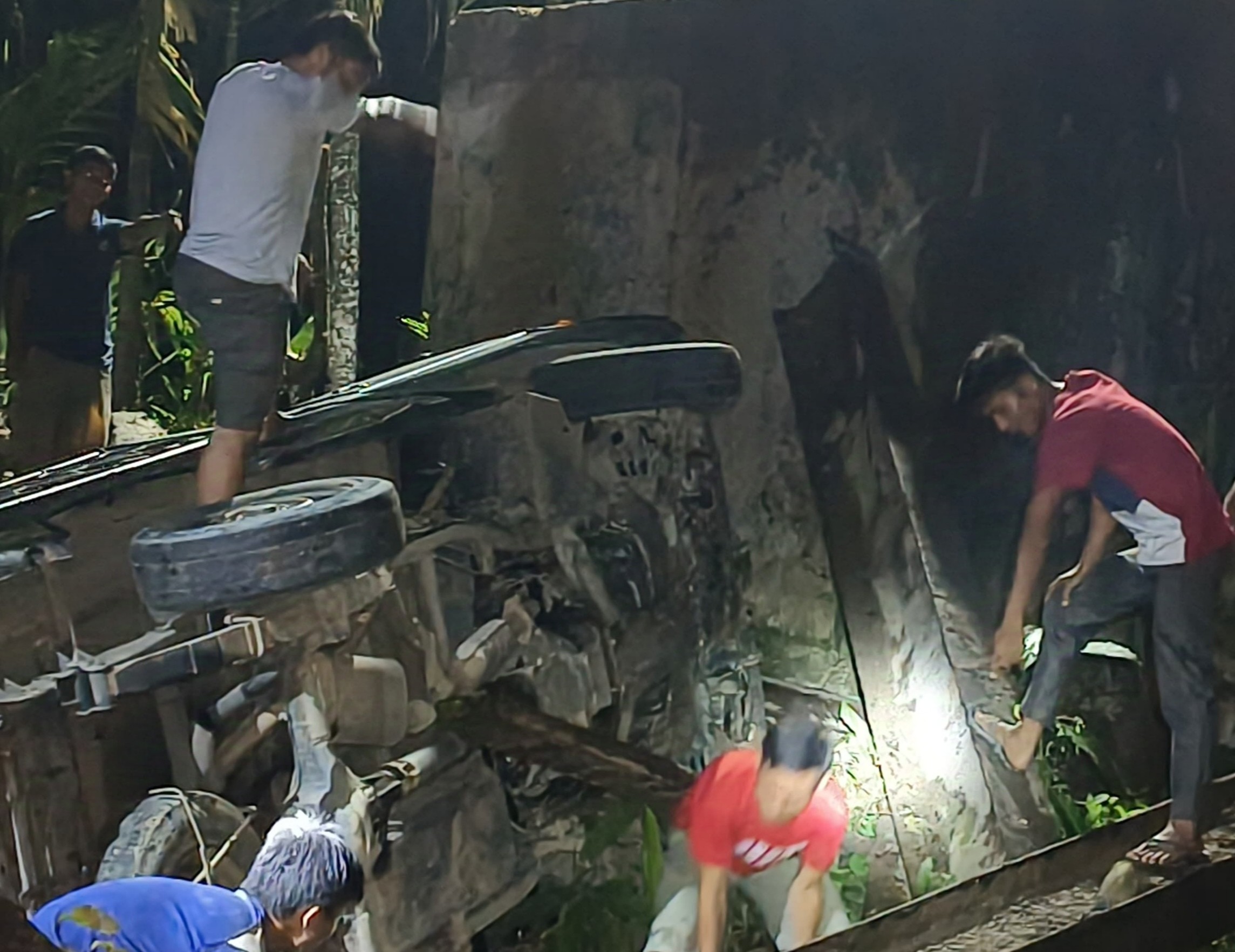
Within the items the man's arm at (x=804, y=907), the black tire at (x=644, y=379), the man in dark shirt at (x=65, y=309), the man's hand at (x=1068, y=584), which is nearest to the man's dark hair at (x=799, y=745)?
the man's arm at (x=804, y=907)

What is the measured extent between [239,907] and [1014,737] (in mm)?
1654

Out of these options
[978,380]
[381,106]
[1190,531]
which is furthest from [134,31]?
[1190,531]

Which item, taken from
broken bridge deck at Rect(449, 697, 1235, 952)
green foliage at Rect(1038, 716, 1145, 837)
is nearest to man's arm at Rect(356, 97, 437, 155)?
broken bridge deck at Rect(449, 697, 1235, 952)

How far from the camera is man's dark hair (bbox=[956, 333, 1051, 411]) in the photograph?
272 centimetres

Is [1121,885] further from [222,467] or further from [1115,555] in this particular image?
[222,467]

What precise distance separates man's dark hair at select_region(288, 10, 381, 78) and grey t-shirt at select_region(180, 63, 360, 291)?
4 cm

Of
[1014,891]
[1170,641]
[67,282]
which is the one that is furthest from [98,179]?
[1170,641]

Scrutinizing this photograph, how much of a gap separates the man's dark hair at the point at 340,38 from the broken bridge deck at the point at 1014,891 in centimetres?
94

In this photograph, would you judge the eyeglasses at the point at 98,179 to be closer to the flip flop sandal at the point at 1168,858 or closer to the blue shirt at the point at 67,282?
the blue shirt at the point at 67,282

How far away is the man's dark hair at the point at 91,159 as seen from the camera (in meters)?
1.74

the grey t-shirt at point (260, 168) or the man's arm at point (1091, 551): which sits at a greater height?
the grey t-shirt at point (260, 168)

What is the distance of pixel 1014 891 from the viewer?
2924 millimetres

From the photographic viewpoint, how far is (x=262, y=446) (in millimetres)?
1895

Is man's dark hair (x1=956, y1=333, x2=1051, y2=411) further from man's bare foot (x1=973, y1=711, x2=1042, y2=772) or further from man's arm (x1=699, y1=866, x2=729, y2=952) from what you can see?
man's arm (x1=699, y1=866, x2=729, y2=952)
